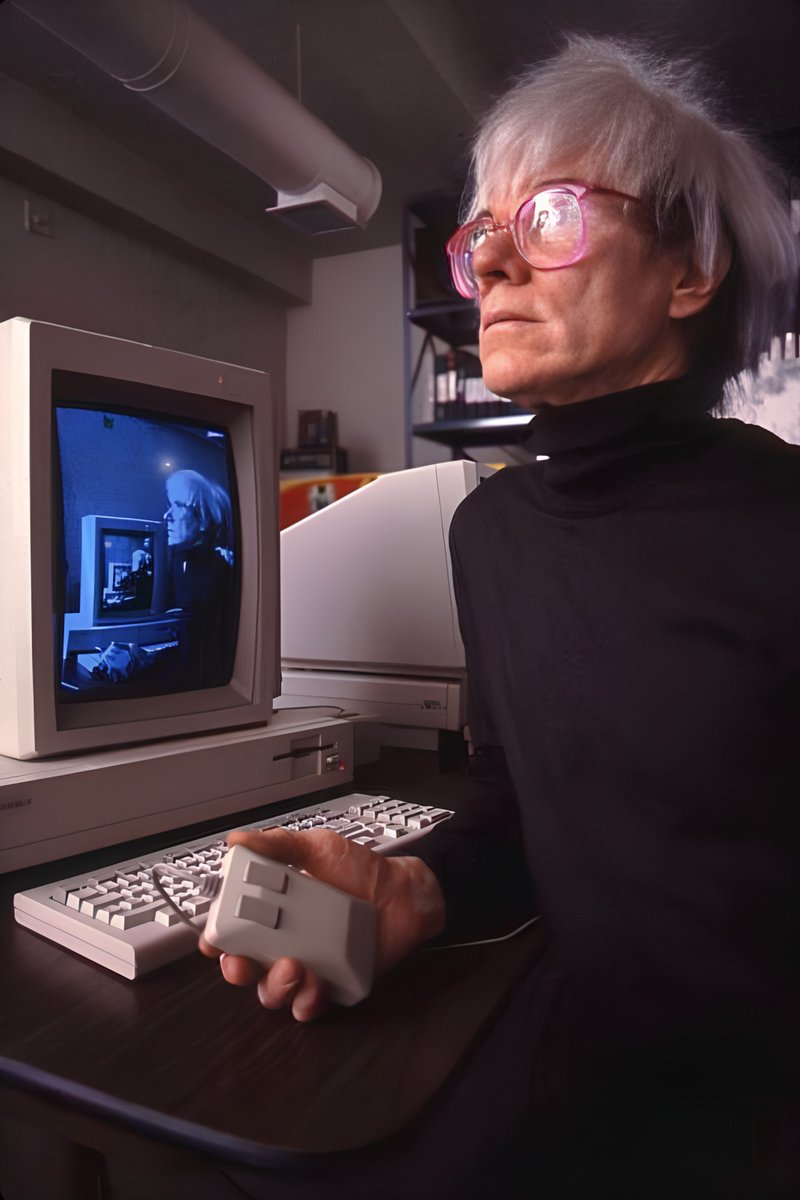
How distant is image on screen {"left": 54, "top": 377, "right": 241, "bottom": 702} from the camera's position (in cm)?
81

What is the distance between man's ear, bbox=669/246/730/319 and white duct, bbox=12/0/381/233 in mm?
1721

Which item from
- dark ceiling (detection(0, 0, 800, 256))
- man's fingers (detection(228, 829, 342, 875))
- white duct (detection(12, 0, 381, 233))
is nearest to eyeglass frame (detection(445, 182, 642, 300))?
dark ceiling (detection(0, 0, 800, 256))

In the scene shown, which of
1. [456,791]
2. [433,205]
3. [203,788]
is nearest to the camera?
[203,788]

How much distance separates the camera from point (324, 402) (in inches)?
166

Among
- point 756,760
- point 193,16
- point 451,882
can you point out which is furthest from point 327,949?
point 193,16

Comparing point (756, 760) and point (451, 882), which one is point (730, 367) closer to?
point (756, 760)

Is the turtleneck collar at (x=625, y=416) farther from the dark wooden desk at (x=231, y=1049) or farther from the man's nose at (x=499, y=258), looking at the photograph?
the dark wooden desk at (x=231, y=1049)

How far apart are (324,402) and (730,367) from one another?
3637 millimetres

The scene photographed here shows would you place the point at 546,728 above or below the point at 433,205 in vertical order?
below

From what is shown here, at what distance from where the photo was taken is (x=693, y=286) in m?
0.69

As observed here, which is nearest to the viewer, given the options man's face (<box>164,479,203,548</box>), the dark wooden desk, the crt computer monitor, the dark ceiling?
the dark wooden desk

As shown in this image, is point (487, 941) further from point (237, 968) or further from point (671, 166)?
point (671, 166)

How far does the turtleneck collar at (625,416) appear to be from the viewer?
66 cm

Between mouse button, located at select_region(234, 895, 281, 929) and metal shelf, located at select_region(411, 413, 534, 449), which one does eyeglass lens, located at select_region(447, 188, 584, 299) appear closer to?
mouse button, located at select_region(234, 895, 281, 929)
